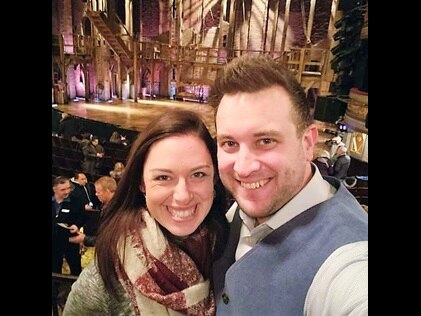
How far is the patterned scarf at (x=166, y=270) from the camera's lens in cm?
143

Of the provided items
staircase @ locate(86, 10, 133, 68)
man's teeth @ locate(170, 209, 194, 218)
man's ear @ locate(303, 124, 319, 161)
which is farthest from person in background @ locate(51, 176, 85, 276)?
man's ear @ locate(303, 124, 319, 161)

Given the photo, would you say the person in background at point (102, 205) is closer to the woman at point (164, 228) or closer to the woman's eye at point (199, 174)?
the woman at point (164, 228)

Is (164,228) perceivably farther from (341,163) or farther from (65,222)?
(341,163)

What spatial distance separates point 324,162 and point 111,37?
84 centimetres

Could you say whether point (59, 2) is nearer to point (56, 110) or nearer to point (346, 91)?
point (56, 110)

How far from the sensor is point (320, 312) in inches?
51.1

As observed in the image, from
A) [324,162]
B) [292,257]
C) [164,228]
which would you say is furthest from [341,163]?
[164,228]

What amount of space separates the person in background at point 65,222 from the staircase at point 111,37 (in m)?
0.48

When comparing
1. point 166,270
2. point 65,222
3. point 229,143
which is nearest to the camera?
point 229,143

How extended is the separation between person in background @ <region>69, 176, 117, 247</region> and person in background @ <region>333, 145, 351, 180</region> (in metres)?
0.74

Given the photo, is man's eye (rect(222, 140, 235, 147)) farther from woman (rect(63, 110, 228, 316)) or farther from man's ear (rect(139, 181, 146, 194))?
man's ear (rect(139, 181, 146, 194))

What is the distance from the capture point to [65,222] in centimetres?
155

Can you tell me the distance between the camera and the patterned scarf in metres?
1.43
